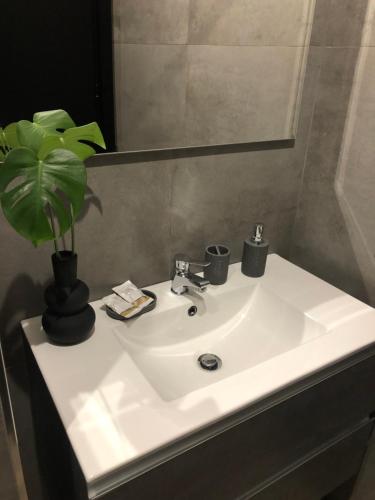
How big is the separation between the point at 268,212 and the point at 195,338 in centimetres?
46

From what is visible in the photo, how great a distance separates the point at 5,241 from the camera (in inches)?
35.4

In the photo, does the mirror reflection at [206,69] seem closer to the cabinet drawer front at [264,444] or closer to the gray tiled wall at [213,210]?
the gray tiled wall at [213,210]

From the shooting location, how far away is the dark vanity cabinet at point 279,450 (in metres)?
0.76

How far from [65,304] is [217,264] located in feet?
1.44

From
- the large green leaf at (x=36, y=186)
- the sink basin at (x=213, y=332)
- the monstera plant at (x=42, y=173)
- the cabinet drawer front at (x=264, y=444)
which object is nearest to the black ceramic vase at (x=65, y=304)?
the monstera plant at (x=42, y=173)

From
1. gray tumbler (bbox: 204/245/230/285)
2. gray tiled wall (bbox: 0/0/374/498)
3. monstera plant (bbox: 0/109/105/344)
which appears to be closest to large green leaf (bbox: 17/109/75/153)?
monstera plant (bbox: 0/109/105/344)

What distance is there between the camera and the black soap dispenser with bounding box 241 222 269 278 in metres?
1.17

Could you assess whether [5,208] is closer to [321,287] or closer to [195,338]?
[195,338]

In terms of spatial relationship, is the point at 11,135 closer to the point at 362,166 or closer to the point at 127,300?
the point at 127,300

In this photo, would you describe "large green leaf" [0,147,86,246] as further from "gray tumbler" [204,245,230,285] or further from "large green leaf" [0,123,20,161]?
"gray tumbler" [204,245,230,285]

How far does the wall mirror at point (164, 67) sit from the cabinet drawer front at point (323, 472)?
2.82ft

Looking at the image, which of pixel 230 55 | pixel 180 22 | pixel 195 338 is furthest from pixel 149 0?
pixel 195 338

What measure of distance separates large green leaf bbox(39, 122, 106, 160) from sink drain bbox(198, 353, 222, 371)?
22.3 inches

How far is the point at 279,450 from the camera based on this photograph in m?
0.94
